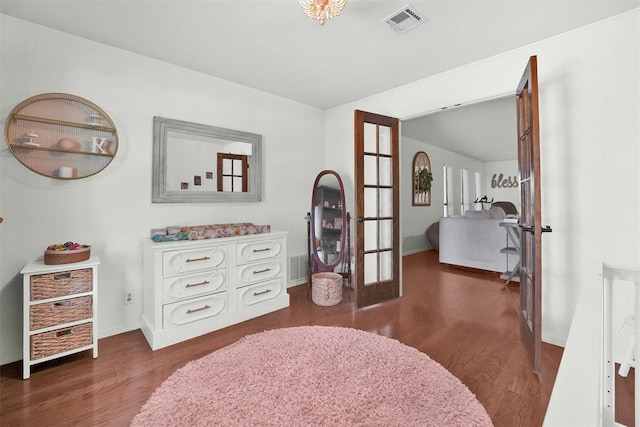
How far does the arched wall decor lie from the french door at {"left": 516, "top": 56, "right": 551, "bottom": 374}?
3.90 metres

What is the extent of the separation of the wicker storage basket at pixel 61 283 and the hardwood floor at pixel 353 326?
20.5 inches

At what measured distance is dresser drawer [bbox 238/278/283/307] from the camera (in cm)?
263

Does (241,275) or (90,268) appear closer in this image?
(90,268)

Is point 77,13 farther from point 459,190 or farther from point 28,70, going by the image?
point 459,190

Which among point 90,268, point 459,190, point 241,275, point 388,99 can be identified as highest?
point 388,99

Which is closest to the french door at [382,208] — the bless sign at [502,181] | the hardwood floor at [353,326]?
the hardwood floor at [353,326]

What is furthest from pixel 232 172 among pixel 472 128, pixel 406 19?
pixel 472 128

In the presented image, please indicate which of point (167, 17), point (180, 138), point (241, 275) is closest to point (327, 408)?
point (241, 275)

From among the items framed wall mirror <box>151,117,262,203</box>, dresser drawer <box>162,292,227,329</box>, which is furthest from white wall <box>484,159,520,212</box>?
dresser drawer <box>162,292,227,329</box>

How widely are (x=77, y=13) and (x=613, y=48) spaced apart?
375 cm

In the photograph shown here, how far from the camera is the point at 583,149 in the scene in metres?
2.08

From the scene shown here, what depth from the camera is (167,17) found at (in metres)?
1.96

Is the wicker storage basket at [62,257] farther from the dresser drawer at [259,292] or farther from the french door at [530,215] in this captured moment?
the french door at [530,215]

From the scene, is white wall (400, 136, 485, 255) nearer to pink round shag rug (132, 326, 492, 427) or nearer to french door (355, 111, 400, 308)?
french door (355, 111, 400, 308)
